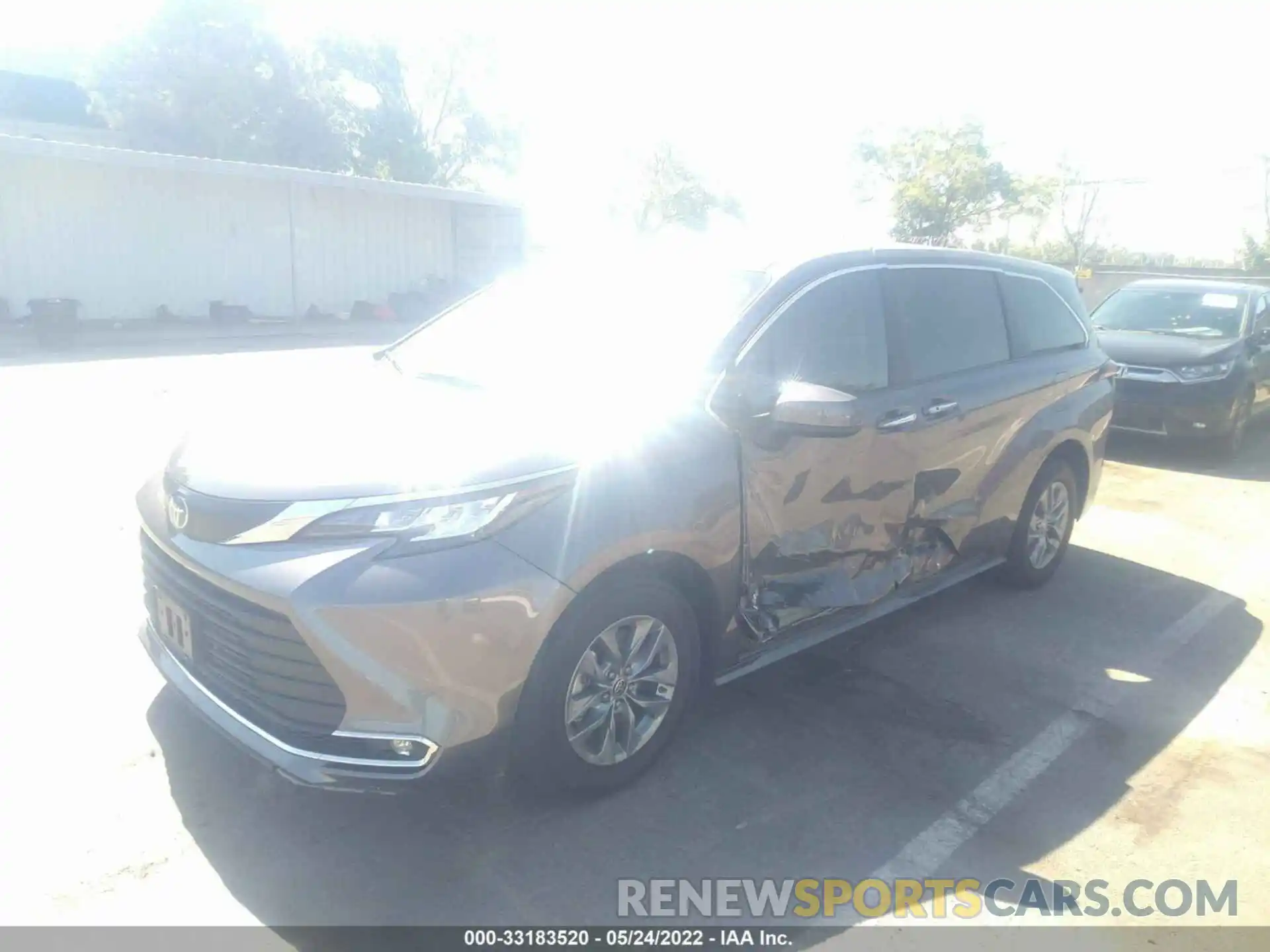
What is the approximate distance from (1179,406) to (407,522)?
28.7ft

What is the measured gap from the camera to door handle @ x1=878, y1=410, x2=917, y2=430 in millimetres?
4086

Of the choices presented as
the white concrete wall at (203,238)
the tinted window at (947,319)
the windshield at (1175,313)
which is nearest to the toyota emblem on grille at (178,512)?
the tinted window at (947,319)

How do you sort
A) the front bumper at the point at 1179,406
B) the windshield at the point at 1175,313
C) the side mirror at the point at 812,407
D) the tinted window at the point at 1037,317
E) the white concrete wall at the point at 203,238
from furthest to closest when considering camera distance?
the white concrete wall at the point at 203,238 < the windshield at the point at 1175,313 < the front bumper at the point at 1179,406 < the tinted window at the point at 1037,317 < the side mirror at the point at 812,407

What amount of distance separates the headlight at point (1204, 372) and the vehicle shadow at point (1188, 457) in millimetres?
680

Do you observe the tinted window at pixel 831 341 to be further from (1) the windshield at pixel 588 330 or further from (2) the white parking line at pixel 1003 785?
(2) the white parking line at pixel 1003 785

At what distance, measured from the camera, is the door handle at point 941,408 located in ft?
14.2

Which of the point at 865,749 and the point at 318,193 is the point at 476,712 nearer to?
the point at 865,749

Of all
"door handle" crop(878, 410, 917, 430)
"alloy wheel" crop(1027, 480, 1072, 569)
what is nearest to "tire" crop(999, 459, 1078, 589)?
"alloy wheel" crop(1027, 480, 1072, 569)

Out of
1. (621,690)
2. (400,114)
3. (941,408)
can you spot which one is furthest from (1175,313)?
(400,114)

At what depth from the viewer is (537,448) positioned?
2998mm

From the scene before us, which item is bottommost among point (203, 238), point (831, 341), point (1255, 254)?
point (831, 341)

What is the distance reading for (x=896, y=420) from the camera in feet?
13.6

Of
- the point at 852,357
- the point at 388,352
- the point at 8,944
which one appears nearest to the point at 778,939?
the point at 8,944

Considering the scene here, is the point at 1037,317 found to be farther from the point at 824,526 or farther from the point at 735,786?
the point at 735,786
